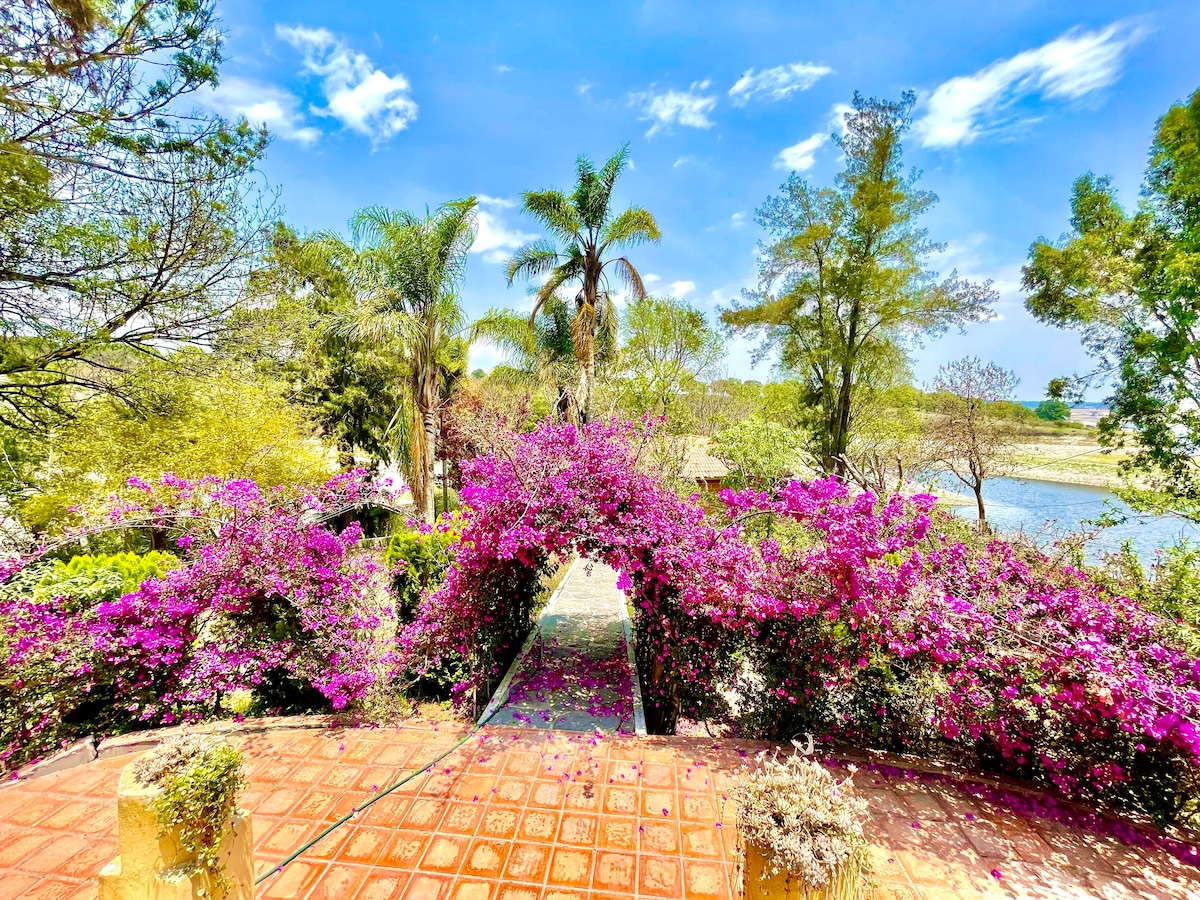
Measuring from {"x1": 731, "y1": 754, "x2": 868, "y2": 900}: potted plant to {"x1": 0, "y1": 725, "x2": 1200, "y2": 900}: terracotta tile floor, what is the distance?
834 millimetres

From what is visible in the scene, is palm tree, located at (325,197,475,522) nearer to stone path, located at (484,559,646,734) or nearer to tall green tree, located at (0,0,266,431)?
tall green tree, located at (0,0,266,431)

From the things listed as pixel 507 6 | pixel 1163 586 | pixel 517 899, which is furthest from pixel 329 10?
pixel 1163 586

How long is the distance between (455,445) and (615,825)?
1588cm

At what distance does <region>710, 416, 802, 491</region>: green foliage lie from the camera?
12.1 meters

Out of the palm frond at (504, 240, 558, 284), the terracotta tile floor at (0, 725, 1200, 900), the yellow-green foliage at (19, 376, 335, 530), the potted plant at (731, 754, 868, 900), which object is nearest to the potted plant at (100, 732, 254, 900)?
the terracotta tile floor at (0, 725, 1200, 900)

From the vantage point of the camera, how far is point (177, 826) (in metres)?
1.73

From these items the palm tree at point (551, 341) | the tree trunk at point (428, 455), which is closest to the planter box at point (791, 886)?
the tree trunk at point (428, 455)

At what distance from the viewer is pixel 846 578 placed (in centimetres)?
323

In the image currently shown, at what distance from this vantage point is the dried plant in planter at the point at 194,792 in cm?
172

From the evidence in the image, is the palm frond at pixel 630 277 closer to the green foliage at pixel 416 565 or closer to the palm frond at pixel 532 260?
the palm frond at pixel 532 260

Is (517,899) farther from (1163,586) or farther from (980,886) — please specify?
(1163,586)

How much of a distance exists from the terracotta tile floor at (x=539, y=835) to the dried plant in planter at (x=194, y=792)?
923 mm

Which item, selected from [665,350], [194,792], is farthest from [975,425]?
[194,792]

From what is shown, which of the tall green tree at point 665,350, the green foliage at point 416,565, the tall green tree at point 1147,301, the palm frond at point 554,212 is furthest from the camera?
the tall green tree at point 665,350
